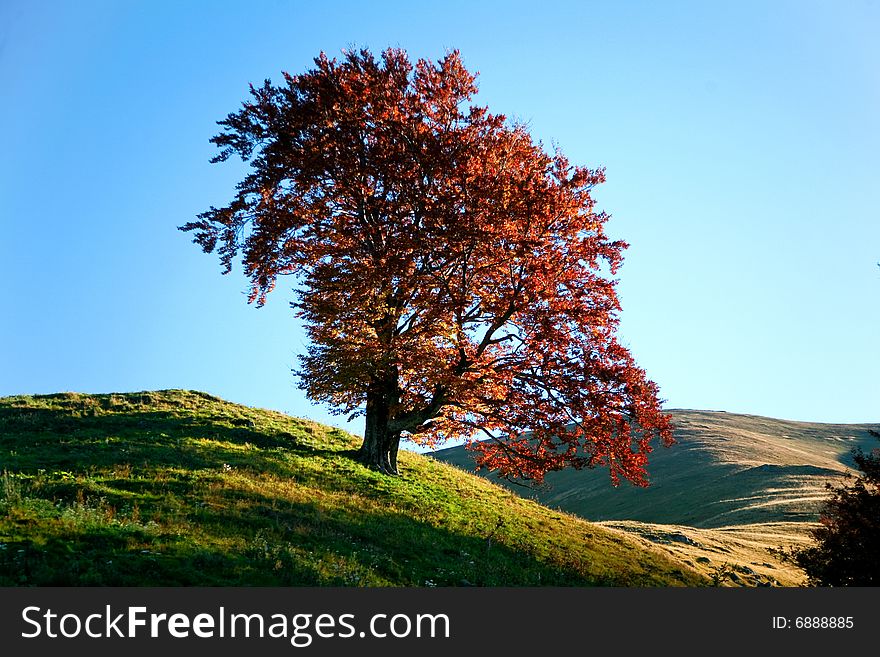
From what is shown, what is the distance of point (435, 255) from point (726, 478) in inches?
2548

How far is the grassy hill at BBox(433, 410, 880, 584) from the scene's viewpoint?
39219 mm

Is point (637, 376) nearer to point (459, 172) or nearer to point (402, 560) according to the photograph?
point (459, 172)

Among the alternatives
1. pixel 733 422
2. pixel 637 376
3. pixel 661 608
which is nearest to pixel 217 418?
pixel 637 376

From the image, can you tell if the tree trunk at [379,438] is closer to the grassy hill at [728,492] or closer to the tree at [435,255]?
the tree at [435,255]

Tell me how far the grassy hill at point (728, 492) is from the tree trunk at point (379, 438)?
24.1 ft

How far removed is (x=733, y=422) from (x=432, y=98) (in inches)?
4641

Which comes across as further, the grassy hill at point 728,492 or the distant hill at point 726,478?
the distant hill at point 726,478

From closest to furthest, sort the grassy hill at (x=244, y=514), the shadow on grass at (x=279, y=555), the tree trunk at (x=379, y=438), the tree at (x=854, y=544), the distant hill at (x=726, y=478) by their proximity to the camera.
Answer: the shadow on grass at (x=279, y=555) → the grassy hill at (x=244, y=514) → the tree at (x=854, y=544) → the tree trunk at (x=379, y=438) → the distant hill at (x=726, y=478)

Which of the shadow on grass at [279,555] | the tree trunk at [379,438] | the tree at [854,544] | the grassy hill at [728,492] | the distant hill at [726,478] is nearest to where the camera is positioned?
the shadow on grass at [279,555]

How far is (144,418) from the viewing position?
29984mm

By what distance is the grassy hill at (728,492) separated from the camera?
39219mm

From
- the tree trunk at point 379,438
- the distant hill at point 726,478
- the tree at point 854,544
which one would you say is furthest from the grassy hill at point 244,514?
the distant hill at point 726,478

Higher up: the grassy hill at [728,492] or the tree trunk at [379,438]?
the tree trunk at [379,438]

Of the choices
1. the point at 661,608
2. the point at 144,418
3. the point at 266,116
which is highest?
the point at 266,116
